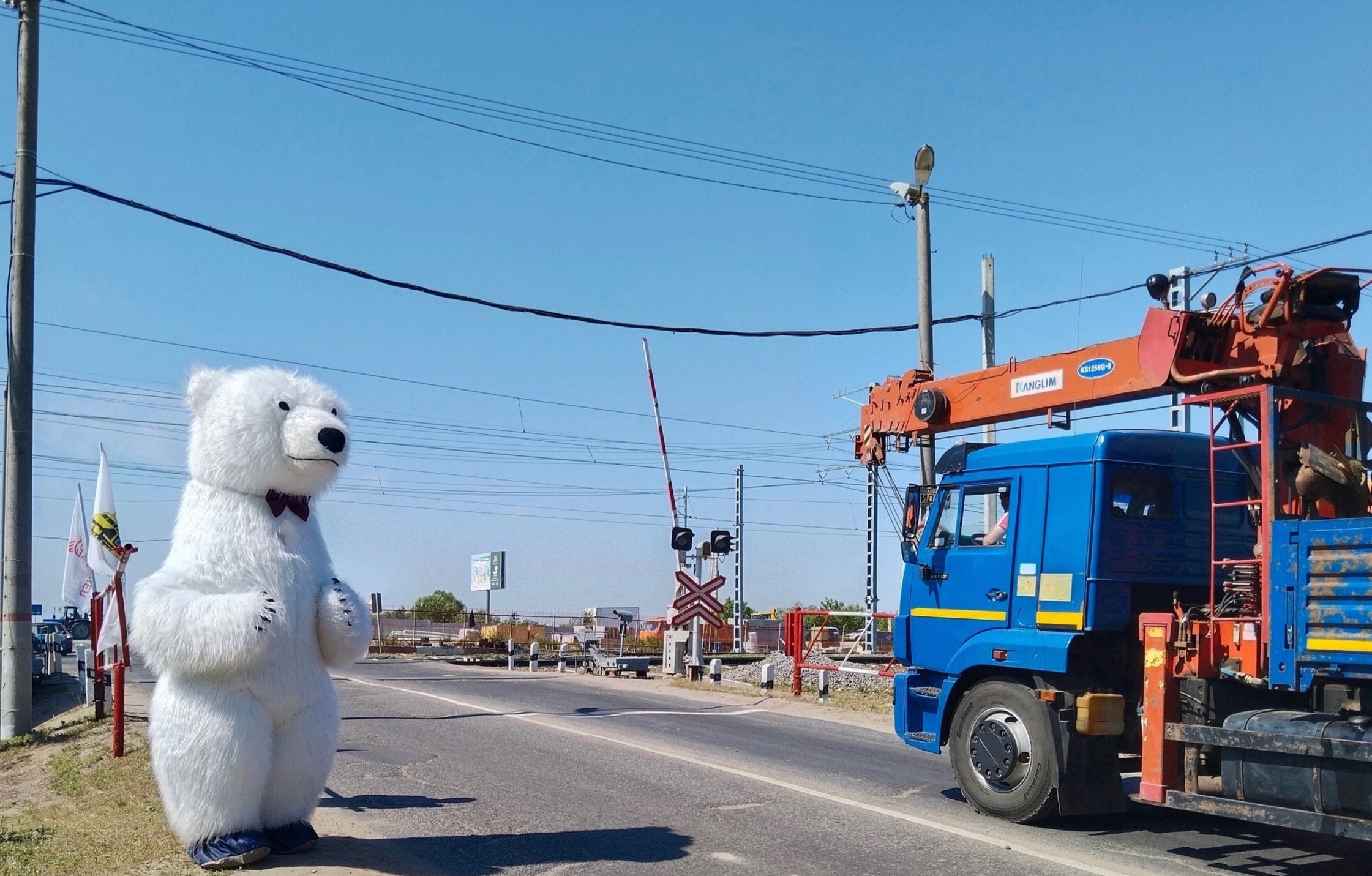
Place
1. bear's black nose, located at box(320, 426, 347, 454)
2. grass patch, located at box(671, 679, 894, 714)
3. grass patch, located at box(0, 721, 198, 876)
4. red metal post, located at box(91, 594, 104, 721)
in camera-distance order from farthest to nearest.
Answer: grass patch, located at box(671, 679, 894, 714)
red metal post, located at box(91, 594, 104, 721)
grass patch, located at box(0, 721, 198, 876)
bear's black nose, located at box(320, 426, 347, 454)

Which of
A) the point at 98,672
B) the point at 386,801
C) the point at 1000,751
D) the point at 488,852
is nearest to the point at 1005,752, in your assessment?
the point at 1000,751

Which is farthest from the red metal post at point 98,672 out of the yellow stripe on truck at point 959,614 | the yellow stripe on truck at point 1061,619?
the yellow stripe on truck at point 1061,619

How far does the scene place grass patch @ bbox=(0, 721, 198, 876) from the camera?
6086mm

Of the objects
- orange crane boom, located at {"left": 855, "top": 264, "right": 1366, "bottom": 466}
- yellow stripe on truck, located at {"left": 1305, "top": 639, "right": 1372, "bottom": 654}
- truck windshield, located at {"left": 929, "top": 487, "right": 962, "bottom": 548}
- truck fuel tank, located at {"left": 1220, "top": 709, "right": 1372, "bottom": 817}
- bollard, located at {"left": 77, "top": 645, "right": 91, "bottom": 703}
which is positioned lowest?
bollard, located at {"left": 77, "top": 645, "right": 91, "bottom": 703}

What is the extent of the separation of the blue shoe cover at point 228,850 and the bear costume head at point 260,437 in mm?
1699

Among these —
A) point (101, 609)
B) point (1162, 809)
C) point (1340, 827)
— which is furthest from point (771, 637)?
point (1340, 827)

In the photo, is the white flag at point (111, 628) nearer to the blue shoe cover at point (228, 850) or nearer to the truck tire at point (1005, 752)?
the blue shoe cover at point (228, 850)

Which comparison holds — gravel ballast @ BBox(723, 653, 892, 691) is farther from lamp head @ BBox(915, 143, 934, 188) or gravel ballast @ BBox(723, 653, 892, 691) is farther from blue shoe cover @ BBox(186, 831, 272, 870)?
blue shoe cover @ BBox(186, 831, 272, 870)

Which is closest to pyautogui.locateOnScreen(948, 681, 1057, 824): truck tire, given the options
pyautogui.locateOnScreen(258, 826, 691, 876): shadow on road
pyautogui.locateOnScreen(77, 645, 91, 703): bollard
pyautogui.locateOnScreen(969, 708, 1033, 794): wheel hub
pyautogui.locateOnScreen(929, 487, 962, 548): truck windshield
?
pyautogui.locateOnScreen(969, 708, 1033, 794): wheel hub

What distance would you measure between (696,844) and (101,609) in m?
9.85

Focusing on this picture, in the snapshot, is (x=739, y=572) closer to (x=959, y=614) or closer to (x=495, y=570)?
(x=495, y=570)

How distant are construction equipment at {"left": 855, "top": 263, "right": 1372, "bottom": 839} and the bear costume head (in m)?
4.87

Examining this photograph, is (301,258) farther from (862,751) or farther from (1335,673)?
(1335,673)

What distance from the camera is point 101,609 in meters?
13.8
